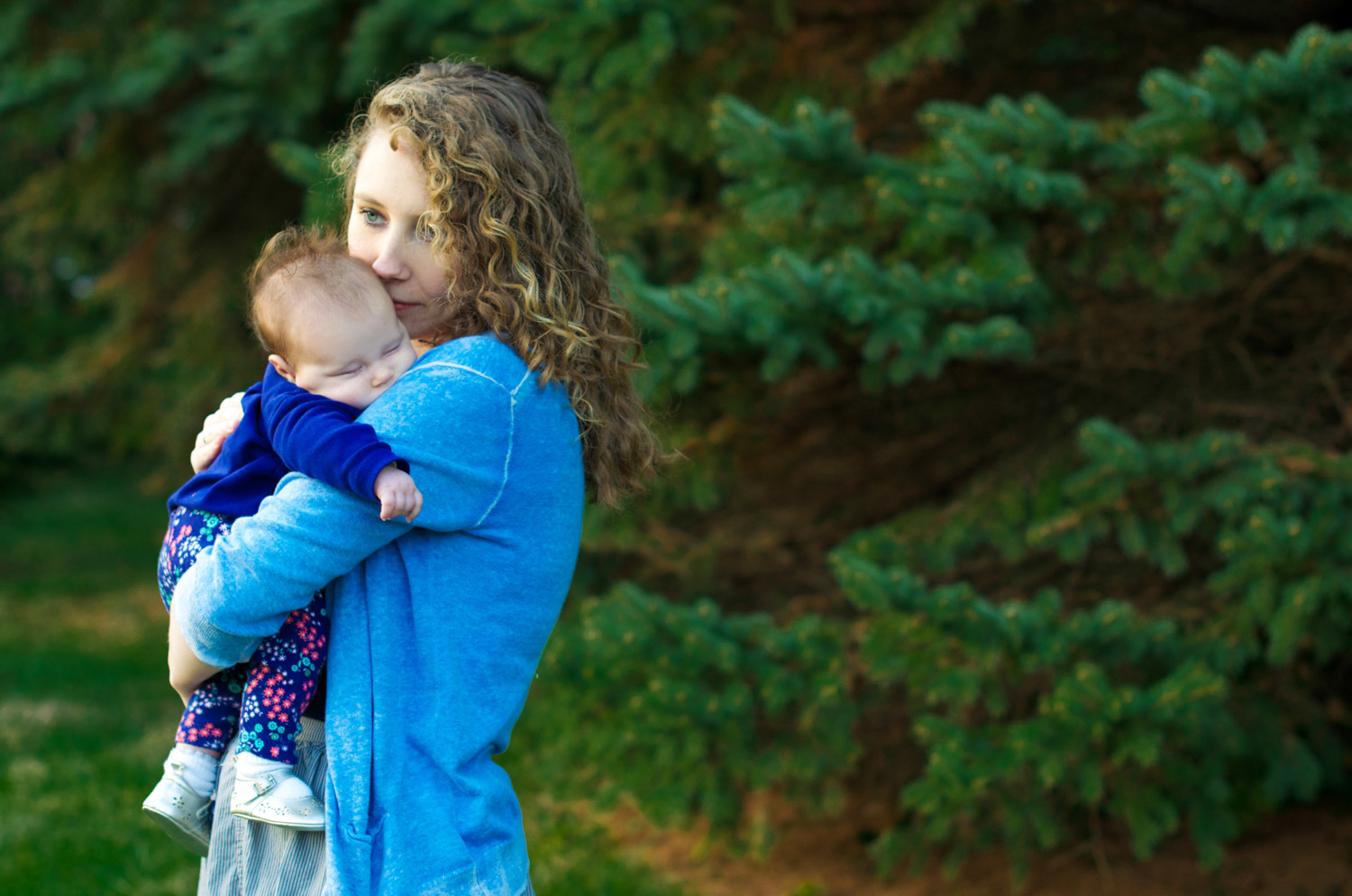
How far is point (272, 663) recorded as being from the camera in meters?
1.58

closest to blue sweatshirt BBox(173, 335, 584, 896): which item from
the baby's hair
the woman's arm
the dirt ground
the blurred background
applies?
the woman's arm

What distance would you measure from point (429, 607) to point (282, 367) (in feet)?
1.32

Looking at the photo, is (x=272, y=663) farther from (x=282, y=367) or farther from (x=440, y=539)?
(x=282, y=367)

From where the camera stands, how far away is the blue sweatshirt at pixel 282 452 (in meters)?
1.41

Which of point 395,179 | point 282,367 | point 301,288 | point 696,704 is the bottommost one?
point 696,704

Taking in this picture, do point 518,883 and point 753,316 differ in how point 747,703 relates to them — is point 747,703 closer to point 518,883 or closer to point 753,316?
point 753,316

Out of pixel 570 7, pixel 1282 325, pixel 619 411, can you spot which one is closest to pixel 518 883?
pixel 619 411

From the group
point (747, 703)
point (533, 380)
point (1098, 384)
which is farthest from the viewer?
point (1098, 384)

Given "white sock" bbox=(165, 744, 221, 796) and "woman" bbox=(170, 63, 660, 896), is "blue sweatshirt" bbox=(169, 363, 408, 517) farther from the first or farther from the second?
"white sock" bbox=(165, 744, 221, 796)

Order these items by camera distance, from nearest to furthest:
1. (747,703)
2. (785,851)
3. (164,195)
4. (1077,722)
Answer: (1077,722), (747,703), (785,851), (164,195)

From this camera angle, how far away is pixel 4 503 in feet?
27.5

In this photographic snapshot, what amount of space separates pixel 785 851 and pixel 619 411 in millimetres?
3136

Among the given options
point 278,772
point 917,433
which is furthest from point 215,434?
point 917,433

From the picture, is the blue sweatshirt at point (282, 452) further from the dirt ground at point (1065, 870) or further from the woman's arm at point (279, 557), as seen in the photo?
the dirt ground at point (1065, 870)
